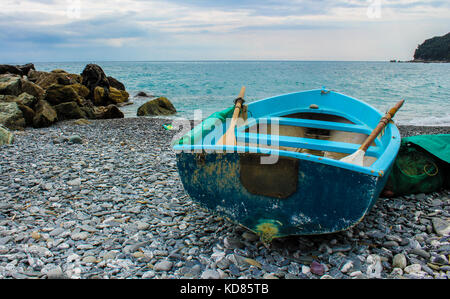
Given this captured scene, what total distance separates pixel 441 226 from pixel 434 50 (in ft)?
480

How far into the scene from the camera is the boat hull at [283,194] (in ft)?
9.53

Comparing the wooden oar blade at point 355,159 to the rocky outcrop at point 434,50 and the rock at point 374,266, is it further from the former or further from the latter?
the rocky outcrop at point 434,50

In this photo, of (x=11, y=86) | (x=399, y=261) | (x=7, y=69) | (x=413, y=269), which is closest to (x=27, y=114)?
(x=11, y=86)

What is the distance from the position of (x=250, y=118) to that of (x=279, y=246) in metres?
3.02

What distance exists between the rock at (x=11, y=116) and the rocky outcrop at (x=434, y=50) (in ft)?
454

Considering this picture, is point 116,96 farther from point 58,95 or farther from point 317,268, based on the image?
point 317,268

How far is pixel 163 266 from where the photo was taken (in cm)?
318

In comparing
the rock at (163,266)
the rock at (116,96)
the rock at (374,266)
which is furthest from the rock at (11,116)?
the rock at (374,266)

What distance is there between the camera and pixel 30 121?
11.6 metres

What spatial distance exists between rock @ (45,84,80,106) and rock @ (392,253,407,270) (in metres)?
14.2

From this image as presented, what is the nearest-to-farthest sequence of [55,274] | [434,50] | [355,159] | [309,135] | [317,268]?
[55,274]
[317,268]
[355,159]
[309,135]
[434,50]

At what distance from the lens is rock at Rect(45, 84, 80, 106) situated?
45.7ft

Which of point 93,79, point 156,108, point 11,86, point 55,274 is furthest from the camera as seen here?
point 93,79

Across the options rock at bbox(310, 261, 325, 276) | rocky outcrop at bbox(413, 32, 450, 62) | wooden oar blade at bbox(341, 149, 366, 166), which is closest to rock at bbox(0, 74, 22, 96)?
wooden oar blade at bbox(341, 149, 366, 166)
